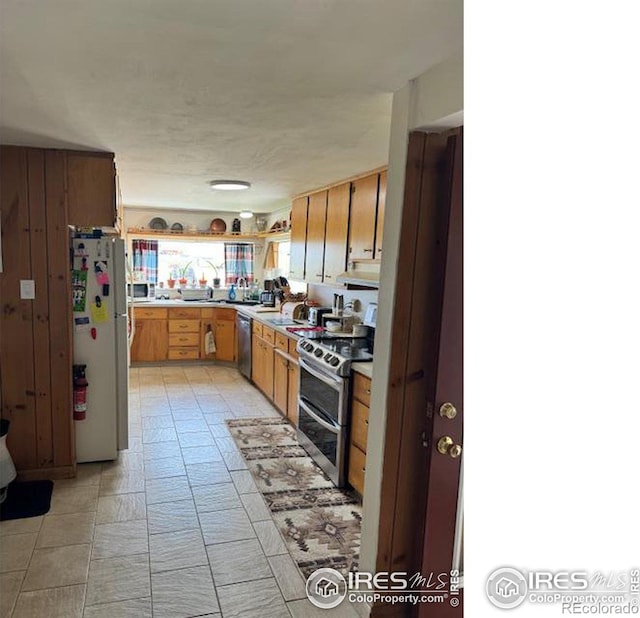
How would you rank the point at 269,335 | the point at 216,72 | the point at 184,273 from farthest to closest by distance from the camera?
the point at 184,273, the point at 269,335, the point at 216,72

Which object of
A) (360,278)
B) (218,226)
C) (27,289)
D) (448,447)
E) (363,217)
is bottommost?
(448,447)

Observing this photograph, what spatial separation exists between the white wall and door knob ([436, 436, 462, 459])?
29 centimetres

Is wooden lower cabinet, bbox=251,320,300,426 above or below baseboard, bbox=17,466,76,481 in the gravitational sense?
above

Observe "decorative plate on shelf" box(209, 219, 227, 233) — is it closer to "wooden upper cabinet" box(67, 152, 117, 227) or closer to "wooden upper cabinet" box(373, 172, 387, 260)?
"wooden upper cabinet" box(67, 152, 117, 227)

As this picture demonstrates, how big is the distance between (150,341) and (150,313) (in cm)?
37

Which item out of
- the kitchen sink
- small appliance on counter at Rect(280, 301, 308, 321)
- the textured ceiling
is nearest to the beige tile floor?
small appliance on counter at Rect(280, 301, 308, 321)

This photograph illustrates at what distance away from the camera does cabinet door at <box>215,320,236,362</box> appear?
662cm

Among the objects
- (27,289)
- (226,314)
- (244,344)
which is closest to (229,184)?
(27,289)

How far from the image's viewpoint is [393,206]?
1998 millimetres

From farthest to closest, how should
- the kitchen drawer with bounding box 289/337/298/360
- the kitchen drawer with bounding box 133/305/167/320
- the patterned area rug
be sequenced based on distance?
the kitchen drawer with bounding box 133/305/167/320, the kitchen drawer with bounding box 289/337/298/360, the patterned area rug

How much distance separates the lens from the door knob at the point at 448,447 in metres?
1.81

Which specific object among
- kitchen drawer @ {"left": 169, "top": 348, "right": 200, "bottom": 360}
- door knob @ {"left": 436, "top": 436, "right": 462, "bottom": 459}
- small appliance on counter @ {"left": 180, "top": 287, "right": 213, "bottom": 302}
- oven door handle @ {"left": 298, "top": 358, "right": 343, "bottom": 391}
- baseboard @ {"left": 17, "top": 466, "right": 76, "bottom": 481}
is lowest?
baseboard @ {"left": 17, "top": 466, "right": 76, "bottom": 481}

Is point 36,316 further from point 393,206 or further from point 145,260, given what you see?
point 145,260

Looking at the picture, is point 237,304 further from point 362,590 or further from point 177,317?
point 362,590
